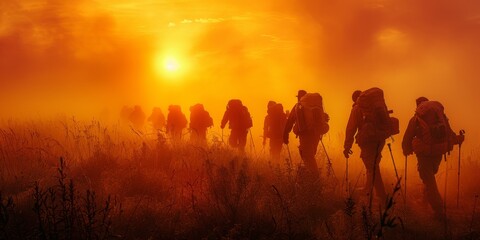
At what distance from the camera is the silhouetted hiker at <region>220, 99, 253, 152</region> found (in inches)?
561

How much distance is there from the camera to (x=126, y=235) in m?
5.82

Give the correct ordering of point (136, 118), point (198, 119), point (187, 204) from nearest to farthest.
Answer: point (187, 204) → point (198, 119) → point (136, 118)

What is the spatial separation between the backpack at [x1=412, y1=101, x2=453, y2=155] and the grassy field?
4.07ft

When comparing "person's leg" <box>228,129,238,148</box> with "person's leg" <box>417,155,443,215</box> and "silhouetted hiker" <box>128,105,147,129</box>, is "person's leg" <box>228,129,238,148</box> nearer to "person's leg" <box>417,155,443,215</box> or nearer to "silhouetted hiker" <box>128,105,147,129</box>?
"person's leg" <box>417,155,443,215</box>

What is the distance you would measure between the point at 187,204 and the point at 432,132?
16.6 ft

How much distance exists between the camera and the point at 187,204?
6836 millimetres

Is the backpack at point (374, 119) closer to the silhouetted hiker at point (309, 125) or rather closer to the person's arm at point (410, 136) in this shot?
the person's arm at point (410, 136)

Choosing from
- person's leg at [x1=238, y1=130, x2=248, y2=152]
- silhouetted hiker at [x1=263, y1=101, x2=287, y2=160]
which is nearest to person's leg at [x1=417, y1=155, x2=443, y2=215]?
silhouetted hiker at [x1=263, y1=101, x2=287, y2=160]

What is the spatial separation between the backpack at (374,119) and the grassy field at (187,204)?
130 centimetres

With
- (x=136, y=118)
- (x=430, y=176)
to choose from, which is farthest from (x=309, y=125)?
(x=136, y=118)

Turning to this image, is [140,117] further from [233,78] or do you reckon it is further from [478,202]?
[233,78]

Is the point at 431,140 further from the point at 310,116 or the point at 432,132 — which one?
the point at 310,116

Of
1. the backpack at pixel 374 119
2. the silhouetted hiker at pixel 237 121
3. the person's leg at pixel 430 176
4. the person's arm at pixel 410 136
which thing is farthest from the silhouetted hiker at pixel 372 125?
the silhouetted hiker at pixel 237 121

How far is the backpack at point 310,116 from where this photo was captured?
989cm
